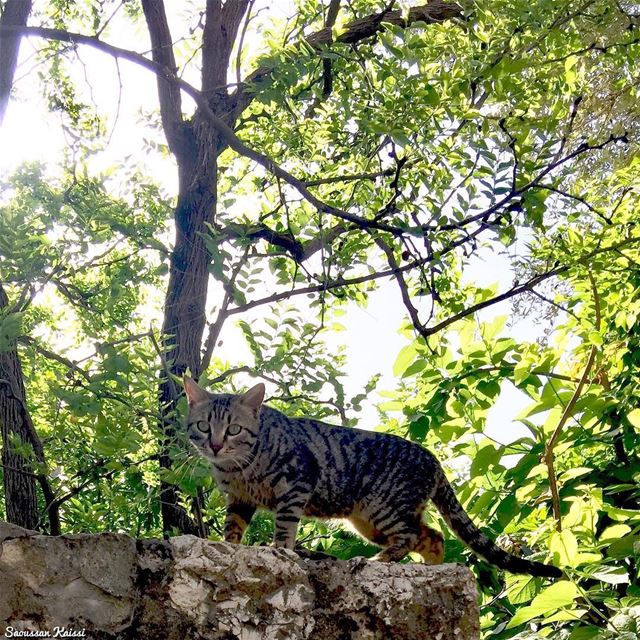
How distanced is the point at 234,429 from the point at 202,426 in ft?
0.58

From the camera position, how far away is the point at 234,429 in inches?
153

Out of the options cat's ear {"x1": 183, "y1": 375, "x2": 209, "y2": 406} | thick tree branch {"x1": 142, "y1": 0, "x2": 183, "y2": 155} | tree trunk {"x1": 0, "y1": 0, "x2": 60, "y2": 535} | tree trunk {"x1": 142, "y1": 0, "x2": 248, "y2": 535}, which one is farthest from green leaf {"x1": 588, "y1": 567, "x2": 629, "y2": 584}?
thick tree branch {"x1": 142, "y1": 0, "x2": 183, "y2": 155}

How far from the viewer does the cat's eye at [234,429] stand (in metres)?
3.88

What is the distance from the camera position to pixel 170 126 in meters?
6.47

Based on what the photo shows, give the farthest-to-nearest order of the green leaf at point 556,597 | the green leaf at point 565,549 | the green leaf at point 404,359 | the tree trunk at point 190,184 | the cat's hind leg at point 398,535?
the tree trunk at point 190,184 → the green leaf at point 404,359 → the cat's hind leg at point 398,535 → the green leaf at point 565,549 → the green leaf at point 556,597

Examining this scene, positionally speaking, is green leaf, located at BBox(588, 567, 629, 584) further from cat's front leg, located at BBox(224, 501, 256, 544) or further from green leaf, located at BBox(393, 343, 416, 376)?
green leaf, located at BBox(393, 343, 416, 376)

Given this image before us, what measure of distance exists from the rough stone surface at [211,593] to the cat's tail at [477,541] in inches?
27.7

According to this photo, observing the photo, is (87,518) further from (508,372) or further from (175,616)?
(508,372)

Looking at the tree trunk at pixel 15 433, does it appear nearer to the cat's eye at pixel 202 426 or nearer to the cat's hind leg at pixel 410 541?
the cat's eye at pixel 202 426

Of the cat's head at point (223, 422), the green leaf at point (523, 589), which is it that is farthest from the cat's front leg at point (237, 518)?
the green leaf at point (523, 589)

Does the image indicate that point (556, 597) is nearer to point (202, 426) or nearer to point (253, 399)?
point (253, 399)

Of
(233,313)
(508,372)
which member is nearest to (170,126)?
(233,313)

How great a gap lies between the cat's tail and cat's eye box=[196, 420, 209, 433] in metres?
1.19

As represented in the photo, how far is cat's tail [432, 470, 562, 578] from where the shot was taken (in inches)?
142
